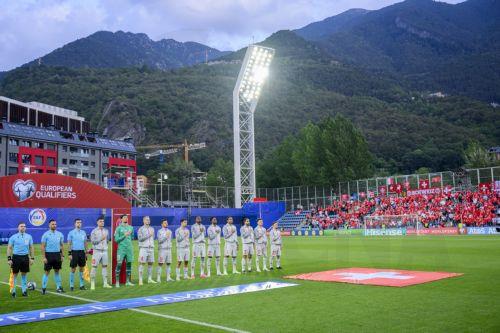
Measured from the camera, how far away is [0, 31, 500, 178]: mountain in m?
121

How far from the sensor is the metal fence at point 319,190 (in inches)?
1887

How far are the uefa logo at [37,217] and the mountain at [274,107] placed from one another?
82357 millimetres

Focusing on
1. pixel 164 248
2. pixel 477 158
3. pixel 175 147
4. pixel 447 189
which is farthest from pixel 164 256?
pixel 175 147

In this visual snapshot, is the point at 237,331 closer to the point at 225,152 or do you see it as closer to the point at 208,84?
the point at 225,152

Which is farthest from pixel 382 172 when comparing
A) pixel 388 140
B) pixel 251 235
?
pixel 251 235

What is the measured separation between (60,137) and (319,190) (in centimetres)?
6210

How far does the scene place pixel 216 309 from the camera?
10.7 meters

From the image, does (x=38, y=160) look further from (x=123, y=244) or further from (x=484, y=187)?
(x=123, y=244)

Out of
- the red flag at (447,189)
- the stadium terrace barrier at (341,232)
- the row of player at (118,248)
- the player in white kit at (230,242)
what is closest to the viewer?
the row of player at (118,248)

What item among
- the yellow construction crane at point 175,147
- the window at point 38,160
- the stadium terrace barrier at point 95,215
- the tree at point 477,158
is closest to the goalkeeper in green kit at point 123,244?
the stadium terrace barrier at point 95,215

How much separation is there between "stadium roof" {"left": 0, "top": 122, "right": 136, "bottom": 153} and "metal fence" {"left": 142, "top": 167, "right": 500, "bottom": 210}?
A: 38.3 metres

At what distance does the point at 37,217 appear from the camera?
136 ft

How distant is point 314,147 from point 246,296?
6889 centimetres

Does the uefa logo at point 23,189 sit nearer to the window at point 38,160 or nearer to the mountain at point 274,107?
A: the window at point 38,160
